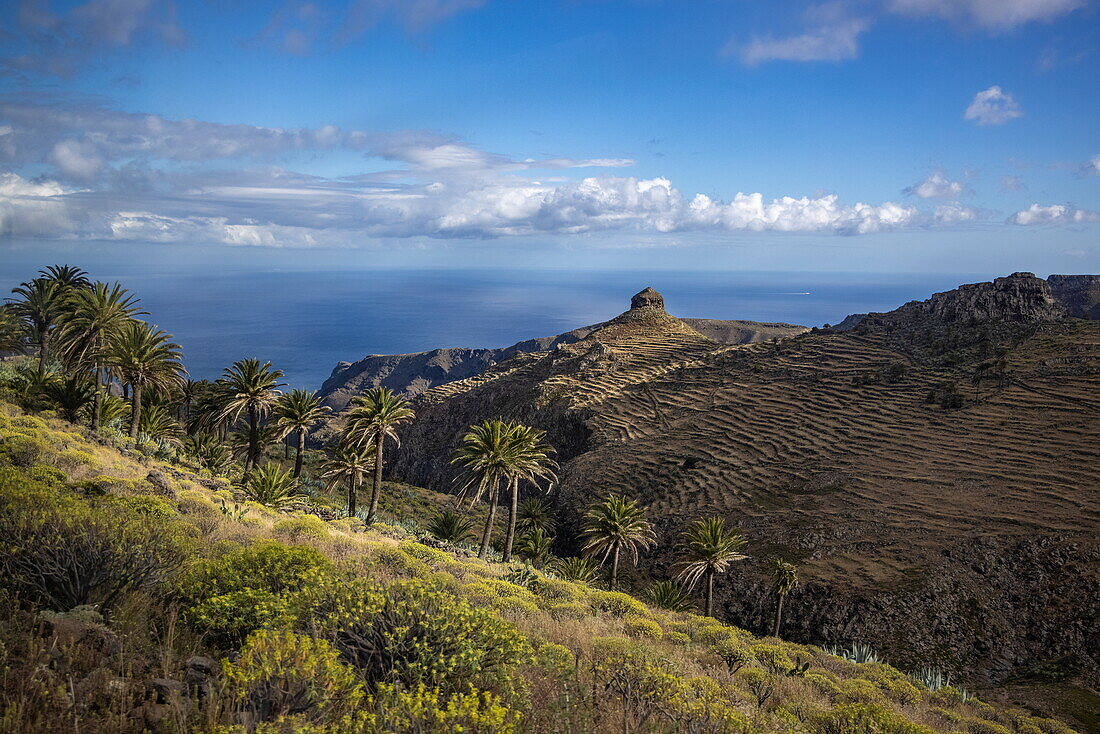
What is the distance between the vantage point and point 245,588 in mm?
6969

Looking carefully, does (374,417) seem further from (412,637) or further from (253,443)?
(412,637)

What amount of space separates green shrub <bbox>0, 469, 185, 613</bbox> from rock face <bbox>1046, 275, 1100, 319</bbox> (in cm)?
13902

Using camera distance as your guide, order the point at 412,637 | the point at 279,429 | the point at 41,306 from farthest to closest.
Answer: the point at 41,306
the point at 279,429
the point at 412,637

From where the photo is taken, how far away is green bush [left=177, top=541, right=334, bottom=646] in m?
6.61

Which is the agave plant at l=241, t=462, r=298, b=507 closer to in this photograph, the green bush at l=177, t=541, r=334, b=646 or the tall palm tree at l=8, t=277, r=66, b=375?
the green bush at l=177, t=541, r=334, b=646

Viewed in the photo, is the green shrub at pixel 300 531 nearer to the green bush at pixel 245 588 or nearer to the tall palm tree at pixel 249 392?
the green bush at pixel 245 588

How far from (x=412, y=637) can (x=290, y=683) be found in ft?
5.88

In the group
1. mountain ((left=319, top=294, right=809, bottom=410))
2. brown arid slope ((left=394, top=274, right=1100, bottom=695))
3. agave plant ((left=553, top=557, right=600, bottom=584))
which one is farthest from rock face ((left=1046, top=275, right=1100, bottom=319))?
agave plant ((left=553, top=557, right=600, bottom=584))

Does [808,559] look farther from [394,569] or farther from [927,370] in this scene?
[394,569]

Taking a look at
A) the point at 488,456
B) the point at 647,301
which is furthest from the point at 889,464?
the point at 647,301

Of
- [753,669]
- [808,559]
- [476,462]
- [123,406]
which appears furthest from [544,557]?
[123,406]

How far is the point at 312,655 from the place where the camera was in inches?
211

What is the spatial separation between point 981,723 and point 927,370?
1808 inches

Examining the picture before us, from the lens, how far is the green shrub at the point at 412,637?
6238mm
